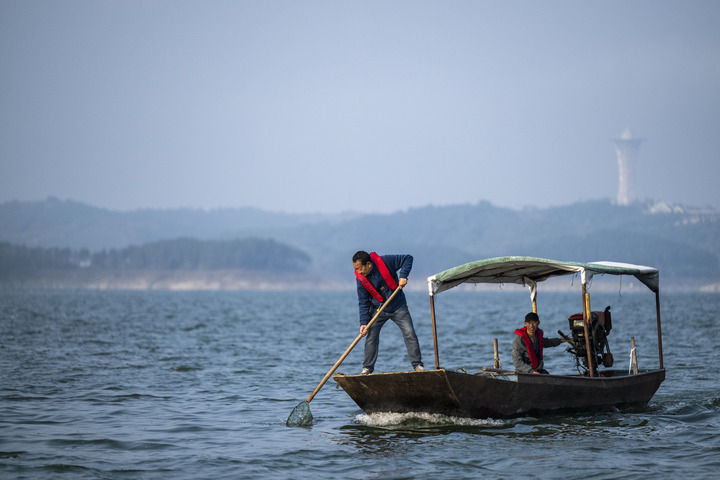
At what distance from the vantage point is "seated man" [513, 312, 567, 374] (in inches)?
574

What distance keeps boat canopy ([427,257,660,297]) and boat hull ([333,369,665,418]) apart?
1.59 m

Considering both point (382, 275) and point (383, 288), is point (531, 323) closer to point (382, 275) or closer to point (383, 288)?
point (383, 288)

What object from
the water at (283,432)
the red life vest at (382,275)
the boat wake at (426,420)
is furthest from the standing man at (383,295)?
the water at (283,432)

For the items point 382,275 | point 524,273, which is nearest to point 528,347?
point 524,273

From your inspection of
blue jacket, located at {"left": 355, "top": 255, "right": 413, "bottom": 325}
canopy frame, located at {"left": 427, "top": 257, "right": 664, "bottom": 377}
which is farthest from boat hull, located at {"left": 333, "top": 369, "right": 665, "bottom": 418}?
blue jacket, located at {"left": 355, "top": 255, "right": 413, "bottom": 325}

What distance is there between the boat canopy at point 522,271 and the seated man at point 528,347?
0.99 meters

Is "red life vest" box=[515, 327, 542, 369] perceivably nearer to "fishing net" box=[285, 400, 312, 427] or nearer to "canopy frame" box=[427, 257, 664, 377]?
"canopy frame" box=[427, 257, 664, 377]

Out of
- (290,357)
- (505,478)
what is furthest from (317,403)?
(290,357)

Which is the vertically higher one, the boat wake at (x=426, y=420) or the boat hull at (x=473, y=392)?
the boat hull at (x=473, y=392)

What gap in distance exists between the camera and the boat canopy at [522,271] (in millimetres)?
14352

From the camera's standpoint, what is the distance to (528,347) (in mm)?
14703

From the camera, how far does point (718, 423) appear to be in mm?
14719

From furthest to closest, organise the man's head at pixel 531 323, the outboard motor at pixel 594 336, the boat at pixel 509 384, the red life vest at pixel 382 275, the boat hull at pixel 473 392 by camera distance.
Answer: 1. the outboard motor at pixel 594 336
2. the man's head at pixel 531 323
3. the red life vest at pixel 382 275
4. the boat at pixel 509 384
5. the boat hull at pixel 473 392

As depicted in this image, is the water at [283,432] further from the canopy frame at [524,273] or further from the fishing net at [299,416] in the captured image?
the canopy frame at [524,273]
